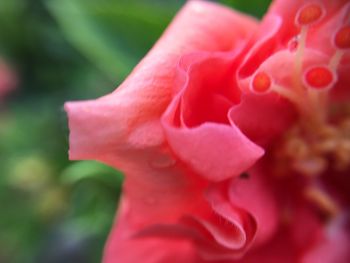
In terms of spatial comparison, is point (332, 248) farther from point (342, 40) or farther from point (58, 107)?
point (58, 107)

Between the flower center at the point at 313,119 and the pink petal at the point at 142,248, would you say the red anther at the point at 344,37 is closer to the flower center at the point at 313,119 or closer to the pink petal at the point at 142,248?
the flower center at the point at 313,119

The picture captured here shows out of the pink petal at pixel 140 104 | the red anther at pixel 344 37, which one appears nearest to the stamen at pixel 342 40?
the red anther at pixel 344 37

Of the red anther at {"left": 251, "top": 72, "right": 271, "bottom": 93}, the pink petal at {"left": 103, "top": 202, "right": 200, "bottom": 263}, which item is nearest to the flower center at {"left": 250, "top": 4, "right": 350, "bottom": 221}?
the red anther at {"left": 251, "top": 72, "right": 271, "bottom": 93}

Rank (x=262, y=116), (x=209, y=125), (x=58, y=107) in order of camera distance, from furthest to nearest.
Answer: (x=58, y=107), (x=262, y=116), (x=209, y=125)

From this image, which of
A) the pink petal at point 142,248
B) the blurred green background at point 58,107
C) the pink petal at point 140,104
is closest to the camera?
the pink petal at point 140,104

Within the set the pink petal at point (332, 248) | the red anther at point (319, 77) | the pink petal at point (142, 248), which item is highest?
the red anther at point (319, 77)

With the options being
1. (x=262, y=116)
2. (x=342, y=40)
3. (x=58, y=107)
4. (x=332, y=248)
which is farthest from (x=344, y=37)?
(x=58, y=107)

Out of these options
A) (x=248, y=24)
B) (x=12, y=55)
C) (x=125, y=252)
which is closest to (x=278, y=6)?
(x=248, y=24)
